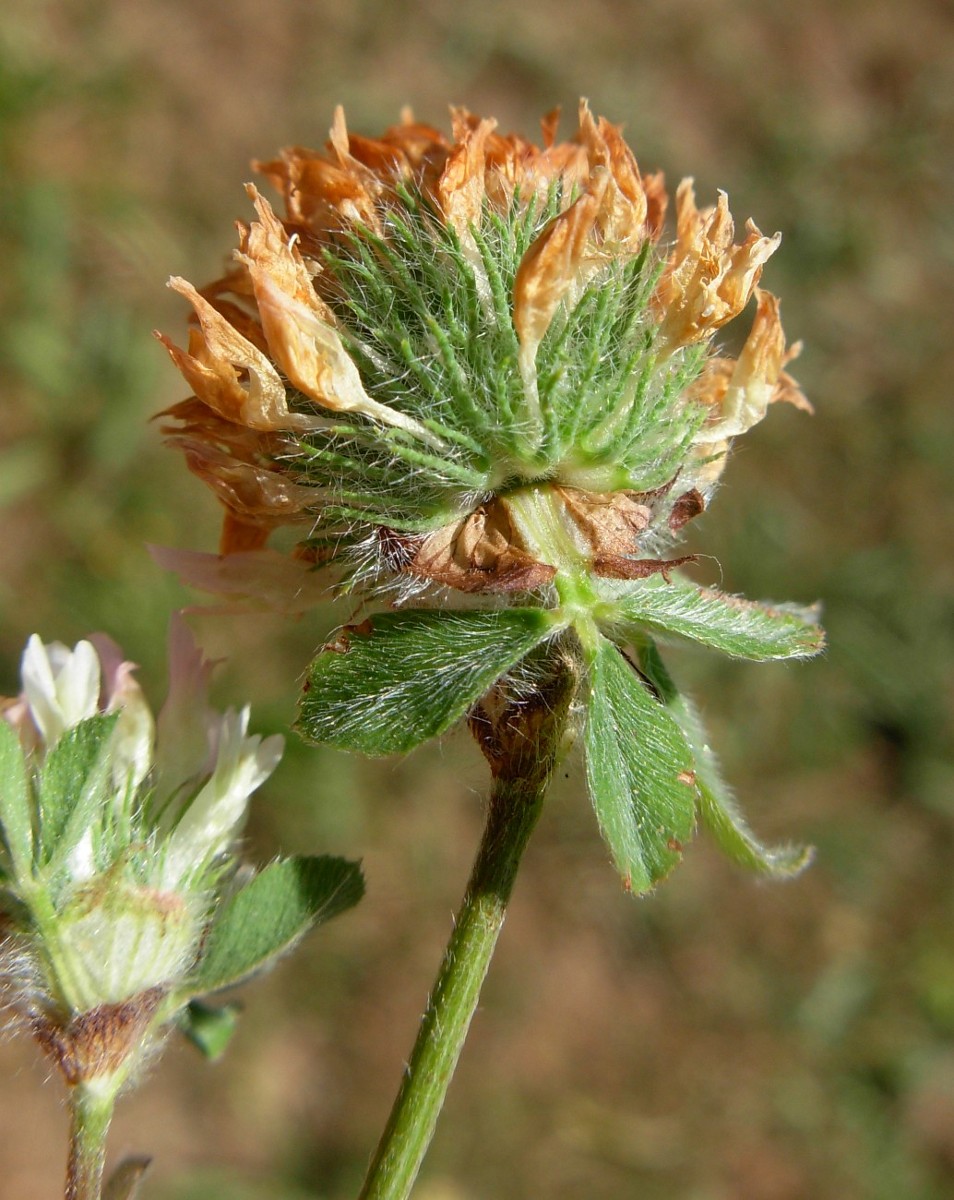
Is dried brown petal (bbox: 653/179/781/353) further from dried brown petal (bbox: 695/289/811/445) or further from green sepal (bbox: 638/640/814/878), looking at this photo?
green sepal (bbox: 638/640/814/878)

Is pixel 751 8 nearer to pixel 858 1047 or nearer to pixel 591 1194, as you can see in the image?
pixel 858 1047

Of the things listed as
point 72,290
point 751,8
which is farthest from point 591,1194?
point 751,8

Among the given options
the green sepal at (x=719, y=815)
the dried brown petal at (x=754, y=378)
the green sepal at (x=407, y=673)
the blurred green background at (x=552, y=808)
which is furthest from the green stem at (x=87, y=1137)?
the blurred green background at (x=552, y=808)

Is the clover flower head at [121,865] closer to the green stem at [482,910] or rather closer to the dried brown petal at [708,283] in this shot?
the green stem at [482,910]

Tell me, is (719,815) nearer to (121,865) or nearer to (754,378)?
(754,378)

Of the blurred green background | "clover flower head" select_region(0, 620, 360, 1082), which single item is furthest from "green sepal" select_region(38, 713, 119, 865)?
the blurred green background
